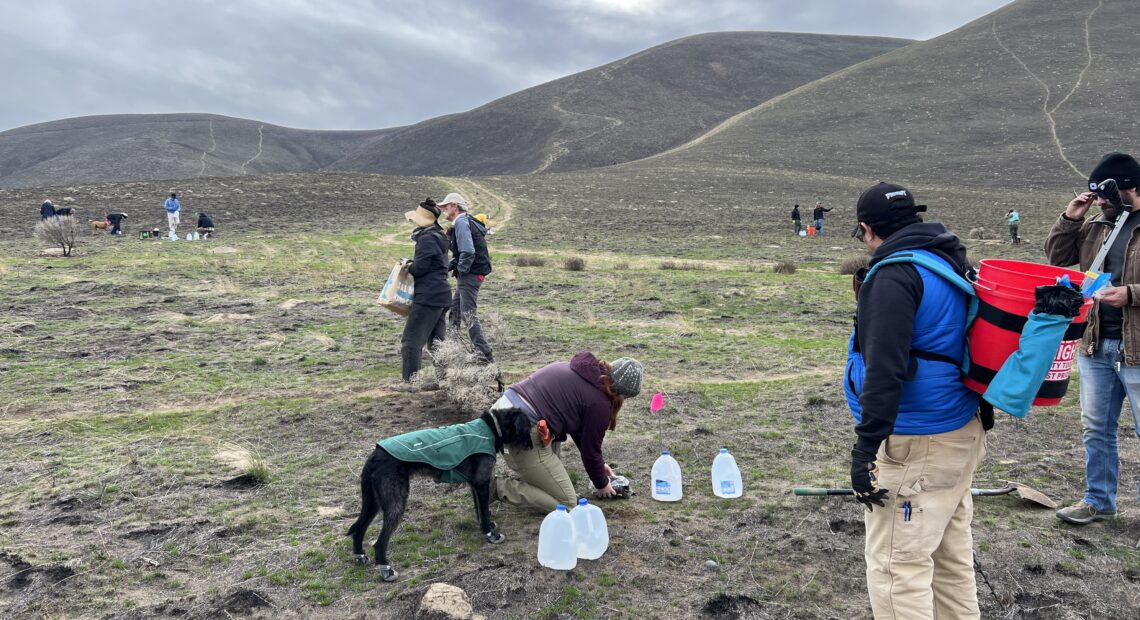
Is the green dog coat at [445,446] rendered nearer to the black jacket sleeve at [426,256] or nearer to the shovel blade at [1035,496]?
the black jacket sleeve at [426,256]

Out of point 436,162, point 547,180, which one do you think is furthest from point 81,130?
point 547,180

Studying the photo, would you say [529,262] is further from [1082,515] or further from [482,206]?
[482,206]

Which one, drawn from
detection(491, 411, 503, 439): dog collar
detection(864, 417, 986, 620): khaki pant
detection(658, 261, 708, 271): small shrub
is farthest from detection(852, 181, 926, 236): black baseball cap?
detection(658, 261, 708, 271): small shrub

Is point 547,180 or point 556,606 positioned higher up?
point 547,180

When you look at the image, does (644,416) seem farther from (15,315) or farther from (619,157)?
(619,157)

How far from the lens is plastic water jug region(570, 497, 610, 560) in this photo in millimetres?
4305

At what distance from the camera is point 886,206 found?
3014mm

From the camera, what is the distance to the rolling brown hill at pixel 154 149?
86.5 metres

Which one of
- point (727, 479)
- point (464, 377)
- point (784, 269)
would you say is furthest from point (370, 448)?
point (784, 269)

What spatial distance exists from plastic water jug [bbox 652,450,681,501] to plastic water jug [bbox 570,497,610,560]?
37.4 inches

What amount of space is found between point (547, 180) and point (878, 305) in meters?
50.5

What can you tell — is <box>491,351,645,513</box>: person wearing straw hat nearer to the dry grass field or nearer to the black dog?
the black dog

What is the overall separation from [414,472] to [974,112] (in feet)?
260

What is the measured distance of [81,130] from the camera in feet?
386
